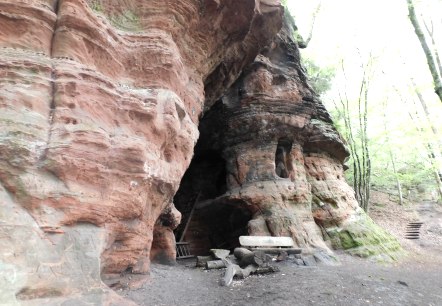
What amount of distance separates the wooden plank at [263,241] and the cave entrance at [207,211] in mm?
2627

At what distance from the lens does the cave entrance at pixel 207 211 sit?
12.3 m

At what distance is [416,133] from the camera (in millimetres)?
16891

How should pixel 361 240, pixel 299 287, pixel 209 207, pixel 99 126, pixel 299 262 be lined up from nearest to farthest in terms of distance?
pixel 99 126 < pixel 299 287 < pixel 299 262 < pixel 361 240 < pixel 209 207

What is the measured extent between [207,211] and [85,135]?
9.41 m

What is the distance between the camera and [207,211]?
42.0 ft

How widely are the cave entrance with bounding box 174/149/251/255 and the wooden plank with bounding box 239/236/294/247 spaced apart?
2.63 m

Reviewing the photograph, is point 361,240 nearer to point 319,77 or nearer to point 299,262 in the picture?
point 299,262

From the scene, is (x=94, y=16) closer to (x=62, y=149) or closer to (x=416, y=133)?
(x=62, y=149)

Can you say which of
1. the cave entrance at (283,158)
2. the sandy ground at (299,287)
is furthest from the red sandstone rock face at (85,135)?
the cave entrance at (283,158)

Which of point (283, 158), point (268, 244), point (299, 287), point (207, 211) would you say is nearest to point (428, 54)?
point (283, 158)

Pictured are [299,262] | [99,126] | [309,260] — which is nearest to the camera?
[99,126]

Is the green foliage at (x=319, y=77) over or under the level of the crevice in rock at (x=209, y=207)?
over

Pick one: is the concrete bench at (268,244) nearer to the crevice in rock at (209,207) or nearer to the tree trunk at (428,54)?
the crevice in rock at (209,207)

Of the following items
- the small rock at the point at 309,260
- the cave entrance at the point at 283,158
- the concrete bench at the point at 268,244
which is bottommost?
the small rock at the point at 309,260
